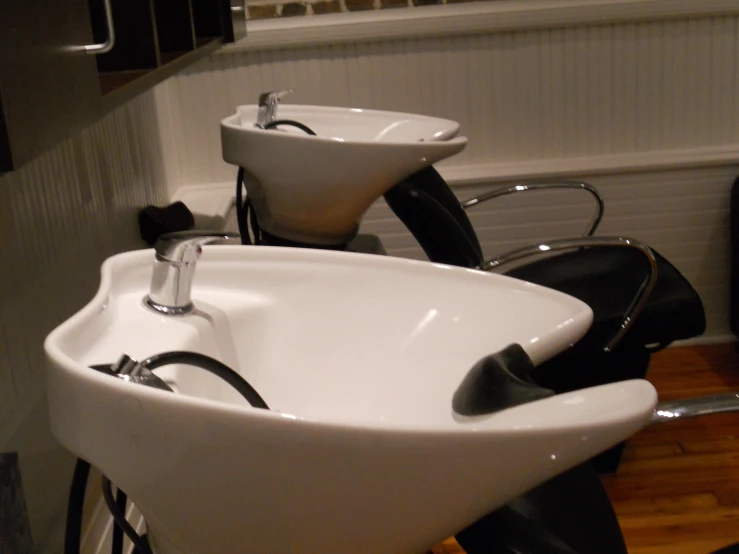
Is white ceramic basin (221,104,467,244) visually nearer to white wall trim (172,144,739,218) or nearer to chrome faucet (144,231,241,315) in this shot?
chrome faucet (144,231,241,315)

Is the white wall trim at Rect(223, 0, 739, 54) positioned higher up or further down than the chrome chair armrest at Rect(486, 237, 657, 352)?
higher up

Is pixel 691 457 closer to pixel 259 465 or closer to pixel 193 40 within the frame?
pixel 193 40

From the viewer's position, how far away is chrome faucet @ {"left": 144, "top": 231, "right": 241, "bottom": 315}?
93cm

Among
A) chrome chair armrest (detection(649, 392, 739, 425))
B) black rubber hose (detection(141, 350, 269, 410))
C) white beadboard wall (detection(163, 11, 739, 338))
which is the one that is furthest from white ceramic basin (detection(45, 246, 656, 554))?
white beadboard wall (detection(163, 11, 739, 338))

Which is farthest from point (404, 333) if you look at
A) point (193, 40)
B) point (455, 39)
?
point (455, 39)

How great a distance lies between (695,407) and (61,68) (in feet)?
2.63

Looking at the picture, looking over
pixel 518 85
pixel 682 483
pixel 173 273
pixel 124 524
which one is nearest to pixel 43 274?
pixel 173 273

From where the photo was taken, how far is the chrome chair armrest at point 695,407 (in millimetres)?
948

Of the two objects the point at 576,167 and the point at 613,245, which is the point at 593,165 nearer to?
the point at 576,167

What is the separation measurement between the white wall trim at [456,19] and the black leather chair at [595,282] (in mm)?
640

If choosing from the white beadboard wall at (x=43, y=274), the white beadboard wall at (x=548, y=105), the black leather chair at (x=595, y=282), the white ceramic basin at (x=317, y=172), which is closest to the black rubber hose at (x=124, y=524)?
the white beadboard wall at (x=43, y=274)

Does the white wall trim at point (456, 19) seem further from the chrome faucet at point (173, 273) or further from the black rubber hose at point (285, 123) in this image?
the chrome faucet at point (173, 273)

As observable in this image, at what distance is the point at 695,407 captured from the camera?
98 centimetres

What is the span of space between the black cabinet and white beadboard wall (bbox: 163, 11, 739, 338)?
145 centimetres
